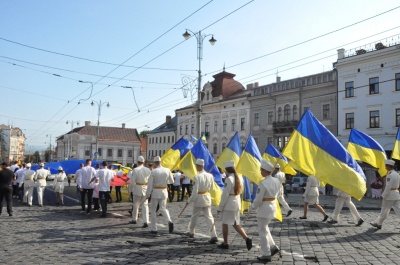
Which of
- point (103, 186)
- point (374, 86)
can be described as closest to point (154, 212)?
point (103, 186)

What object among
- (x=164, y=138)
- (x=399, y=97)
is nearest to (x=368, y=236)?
(x=399, y=97)

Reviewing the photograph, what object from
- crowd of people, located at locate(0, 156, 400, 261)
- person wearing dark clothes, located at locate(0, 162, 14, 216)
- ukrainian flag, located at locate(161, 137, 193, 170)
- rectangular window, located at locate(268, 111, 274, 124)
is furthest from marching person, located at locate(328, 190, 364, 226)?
rectangular window, located at locate(268, 111, 274, 124)

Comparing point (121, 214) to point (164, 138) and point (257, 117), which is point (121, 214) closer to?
point (257, 117)

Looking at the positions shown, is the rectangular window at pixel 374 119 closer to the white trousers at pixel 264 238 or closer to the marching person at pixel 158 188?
the marching person at pixel 158 188

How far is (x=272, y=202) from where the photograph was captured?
7.82 meters

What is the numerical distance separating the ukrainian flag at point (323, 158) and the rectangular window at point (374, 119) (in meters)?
25.8

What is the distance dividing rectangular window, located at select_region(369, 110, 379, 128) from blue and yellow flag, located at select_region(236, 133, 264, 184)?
25041 mm

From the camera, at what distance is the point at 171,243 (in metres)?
9.02

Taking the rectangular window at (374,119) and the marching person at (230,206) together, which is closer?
the marching person at (230,206)

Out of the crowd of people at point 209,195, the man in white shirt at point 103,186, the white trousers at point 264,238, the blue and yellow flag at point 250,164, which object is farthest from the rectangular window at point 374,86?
the white trousers at point 264,238

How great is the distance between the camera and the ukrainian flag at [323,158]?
29.7 feet

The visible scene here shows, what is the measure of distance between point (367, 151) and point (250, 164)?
495cm

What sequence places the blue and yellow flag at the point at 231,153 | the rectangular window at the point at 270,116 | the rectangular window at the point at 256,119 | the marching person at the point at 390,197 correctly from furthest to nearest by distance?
the rectangular window at the point at 256,119, the rectangular window at the point at 270,116, the blue and yellow flag at the point at 231,153, the marching person at the point at 390,197

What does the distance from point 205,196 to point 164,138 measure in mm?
61557
